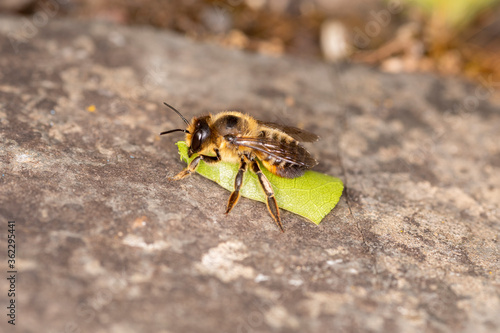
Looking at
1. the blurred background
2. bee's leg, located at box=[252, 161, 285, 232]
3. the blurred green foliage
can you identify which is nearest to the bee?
bee's leg, located at box=[252, 161, 285, 232]

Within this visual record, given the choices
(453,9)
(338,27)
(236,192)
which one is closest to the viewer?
(236,192)

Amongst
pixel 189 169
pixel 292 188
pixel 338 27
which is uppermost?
pixel 338 27

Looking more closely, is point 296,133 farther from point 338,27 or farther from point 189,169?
point 338,27

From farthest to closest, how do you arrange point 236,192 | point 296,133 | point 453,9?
point 453,9
point 296,133
point 236,192

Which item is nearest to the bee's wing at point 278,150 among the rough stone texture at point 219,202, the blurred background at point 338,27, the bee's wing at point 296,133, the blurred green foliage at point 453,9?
the bee's wing at point 296,133

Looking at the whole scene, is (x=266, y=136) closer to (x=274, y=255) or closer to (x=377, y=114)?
(x=274, y=255)

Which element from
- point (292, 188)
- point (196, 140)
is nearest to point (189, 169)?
point (196, 140)

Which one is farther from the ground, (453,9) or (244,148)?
(453,9)
